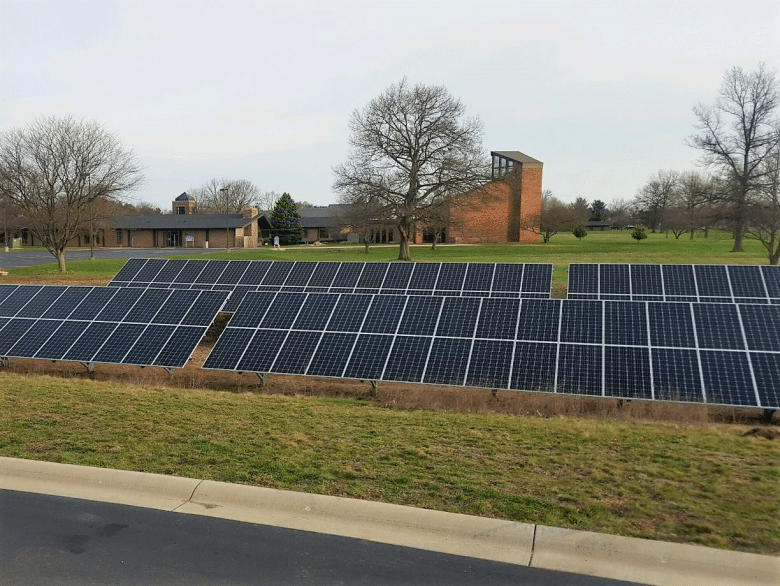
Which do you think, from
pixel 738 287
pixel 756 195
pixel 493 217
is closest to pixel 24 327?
pixel 738 287

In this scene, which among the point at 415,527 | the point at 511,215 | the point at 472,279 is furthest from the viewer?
the point at 511,215

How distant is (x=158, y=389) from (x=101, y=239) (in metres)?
81.2

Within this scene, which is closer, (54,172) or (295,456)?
(295,456)

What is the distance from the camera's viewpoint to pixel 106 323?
15203mm

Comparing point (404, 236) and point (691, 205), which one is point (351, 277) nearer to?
point (404, 236)

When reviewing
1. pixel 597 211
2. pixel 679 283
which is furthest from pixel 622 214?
pixel 679 283

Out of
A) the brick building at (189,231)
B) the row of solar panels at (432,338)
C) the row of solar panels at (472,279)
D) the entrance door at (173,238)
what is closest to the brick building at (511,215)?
the brick building at (189,231)

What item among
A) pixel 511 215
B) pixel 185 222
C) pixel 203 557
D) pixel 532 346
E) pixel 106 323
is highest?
pixel 511 215

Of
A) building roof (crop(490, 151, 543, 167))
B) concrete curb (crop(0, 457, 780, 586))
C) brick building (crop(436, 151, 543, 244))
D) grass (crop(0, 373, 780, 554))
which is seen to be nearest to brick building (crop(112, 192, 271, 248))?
brick building (crop(436, 151, 543, 244))

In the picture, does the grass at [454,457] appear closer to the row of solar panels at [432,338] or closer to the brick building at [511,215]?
the row of solar panels at [432,338]

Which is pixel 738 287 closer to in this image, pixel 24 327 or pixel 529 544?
pixel 529 544

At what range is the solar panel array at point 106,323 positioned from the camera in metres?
13.9

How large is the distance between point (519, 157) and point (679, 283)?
66.1 meters

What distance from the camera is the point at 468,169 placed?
44.8 meters
